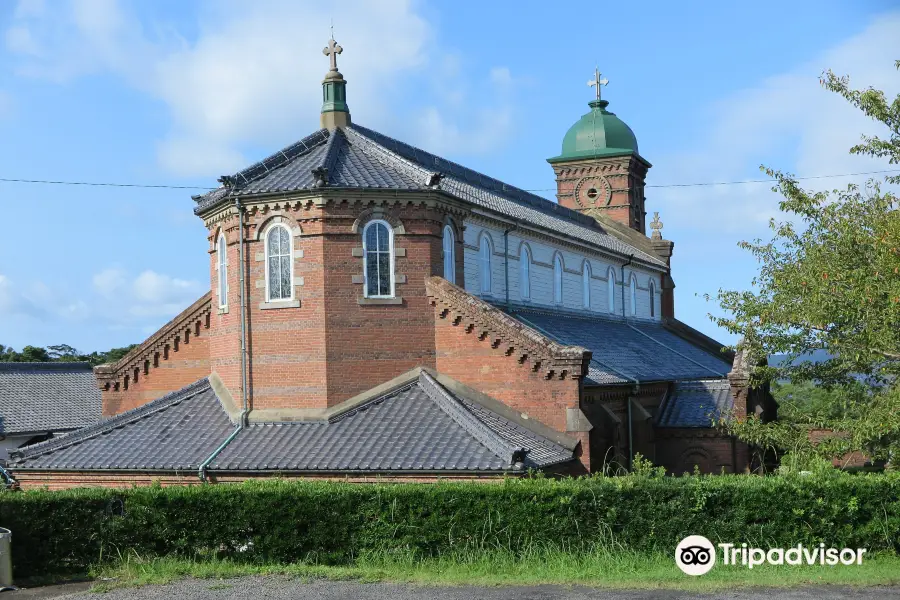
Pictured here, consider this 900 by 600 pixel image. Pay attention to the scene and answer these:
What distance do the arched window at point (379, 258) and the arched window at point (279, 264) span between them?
1.80m

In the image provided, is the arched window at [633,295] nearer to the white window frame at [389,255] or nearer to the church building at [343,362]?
the church building at [343,362]

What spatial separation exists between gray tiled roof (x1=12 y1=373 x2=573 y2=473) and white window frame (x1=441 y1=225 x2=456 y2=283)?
2900 mm

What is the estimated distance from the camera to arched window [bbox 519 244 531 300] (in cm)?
3102

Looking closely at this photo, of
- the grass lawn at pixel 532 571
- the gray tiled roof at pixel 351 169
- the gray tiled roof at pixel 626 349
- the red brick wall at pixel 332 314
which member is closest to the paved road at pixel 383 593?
the grass lawn at pixel 532 571

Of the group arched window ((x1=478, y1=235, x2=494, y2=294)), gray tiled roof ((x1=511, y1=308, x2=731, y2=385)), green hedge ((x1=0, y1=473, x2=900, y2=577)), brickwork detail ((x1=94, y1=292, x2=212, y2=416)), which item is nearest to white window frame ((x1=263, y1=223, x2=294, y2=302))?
brickwork detail ((x1=94, y1=292, x2=212, y2=416))

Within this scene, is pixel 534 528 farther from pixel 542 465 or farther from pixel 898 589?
pixel 898 589

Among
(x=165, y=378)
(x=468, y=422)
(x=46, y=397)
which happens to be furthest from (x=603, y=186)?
(x=468, y=422)

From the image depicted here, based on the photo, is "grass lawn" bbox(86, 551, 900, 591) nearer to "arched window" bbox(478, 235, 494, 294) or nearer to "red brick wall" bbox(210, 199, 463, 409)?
"red brick wall" bbox(210, 199, 463, 409)

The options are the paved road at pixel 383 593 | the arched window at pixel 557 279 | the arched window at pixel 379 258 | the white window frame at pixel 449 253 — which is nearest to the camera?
the paved road at pixel 383 593

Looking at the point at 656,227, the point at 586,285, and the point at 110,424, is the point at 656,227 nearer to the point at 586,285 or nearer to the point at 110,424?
the point at 586,285

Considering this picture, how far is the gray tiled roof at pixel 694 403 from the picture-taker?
30219mm

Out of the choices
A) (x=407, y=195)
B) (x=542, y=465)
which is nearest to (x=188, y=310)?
(x=407, y=195)

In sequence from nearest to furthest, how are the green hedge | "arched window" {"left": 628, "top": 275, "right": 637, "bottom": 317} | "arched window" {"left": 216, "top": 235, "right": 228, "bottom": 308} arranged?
1. the green hedge
2. "arched window" {"left": 216, "top": 235, "right": 228, "bottom": 308}
3. "arched window" {"left": 628, "top": 275, "right": 637, "bottom": 317}

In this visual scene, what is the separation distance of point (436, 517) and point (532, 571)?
1.92 meters
